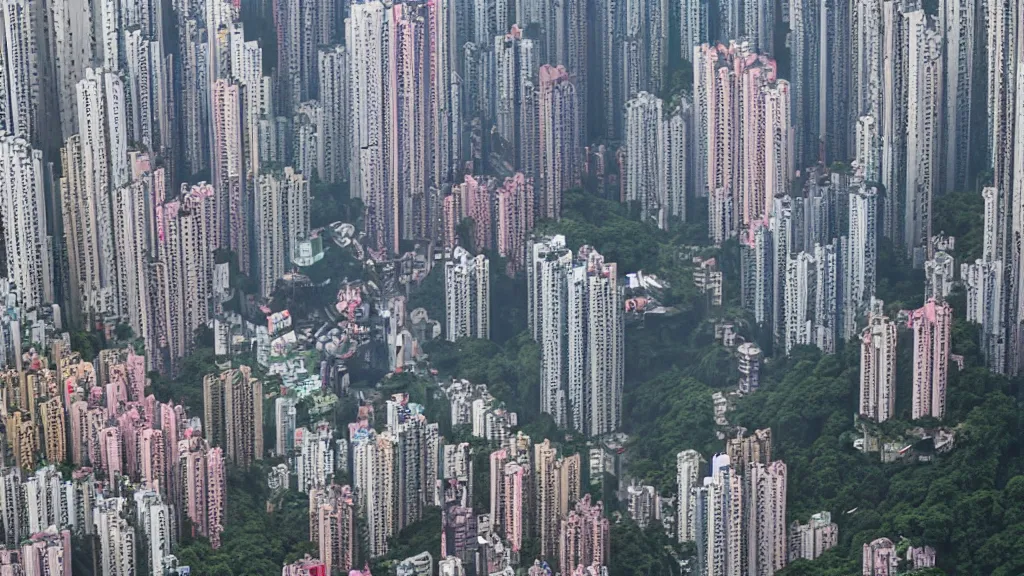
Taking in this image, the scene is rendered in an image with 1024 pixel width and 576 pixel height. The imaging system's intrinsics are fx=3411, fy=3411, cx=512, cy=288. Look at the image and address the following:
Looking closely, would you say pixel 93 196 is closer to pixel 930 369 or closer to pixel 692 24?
pixel 692 24

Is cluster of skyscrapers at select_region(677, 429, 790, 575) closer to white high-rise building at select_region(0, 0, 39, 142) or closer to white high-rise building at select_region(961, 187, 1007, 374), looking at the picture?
white high-rise building at select_region(961, 187, 1007, 374)

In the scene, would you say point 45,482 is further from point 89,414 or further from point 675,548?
point 675,548

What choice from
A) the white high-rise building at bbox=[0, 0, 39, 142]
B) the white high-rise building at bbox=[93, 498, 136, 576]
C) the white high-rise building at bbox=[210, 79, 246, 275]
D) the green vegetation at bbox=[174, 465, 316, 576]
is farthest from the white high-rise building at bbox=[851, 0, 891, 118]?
the white high-rise building at bbox=[93, 498, 136, 576]

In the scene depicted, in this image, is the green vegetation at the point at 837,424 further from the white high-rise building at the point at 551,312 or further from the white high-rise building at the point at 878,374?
the white high-rise building at the point at 551,312

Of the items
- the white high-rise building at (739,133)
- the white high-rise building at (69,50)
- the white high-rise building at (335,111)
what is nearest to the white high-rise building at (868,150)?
the white high-rise building at (739,133)

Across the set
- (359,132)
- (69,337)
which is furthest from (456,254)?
(69,337)
